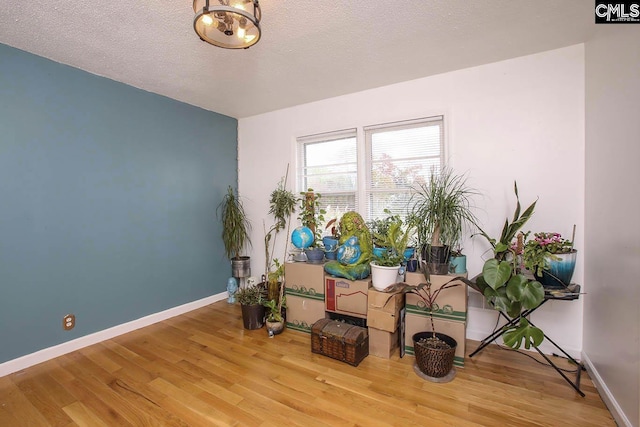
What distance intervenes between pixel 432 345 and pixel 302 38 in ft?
8.28

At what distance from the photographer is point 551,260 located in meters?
2.01

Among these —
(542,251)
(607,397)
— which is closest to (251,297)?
(542,251)

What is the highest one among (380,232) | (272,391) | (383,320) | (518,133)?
(518,133)

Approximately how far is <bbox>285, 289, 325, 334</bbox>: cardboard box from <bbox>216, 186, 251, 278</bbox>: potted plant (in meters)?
1.09

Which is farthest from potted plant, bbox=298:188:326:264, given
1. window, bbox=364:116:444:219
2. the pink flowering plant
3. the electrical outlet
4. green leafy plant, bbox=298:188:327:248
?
the electrical outlet

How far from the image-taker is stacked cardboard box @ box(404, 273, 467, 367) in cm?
221

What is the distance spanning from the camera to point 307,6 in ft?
5.83

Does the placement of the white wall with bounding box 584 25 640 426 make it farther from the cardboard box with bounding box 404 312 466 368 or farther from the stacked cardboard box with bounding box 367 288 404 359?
the stacked cardboard box with bounding box 367 288 404 359

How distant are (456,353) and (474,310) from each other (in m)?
0.59

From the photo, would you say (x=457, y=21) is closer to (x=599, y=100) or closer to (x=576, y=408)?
(x=599, y=100)

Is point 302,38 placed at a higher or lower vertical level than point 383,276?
higher

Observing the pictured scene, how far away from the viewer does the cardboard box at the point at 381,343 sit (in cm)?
237

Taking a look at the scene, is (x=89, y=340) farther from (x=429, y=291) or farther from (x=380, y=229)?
(x=429, y=291)

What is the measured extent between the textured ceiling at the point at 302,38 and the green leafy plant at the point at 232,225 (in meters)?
1.47
